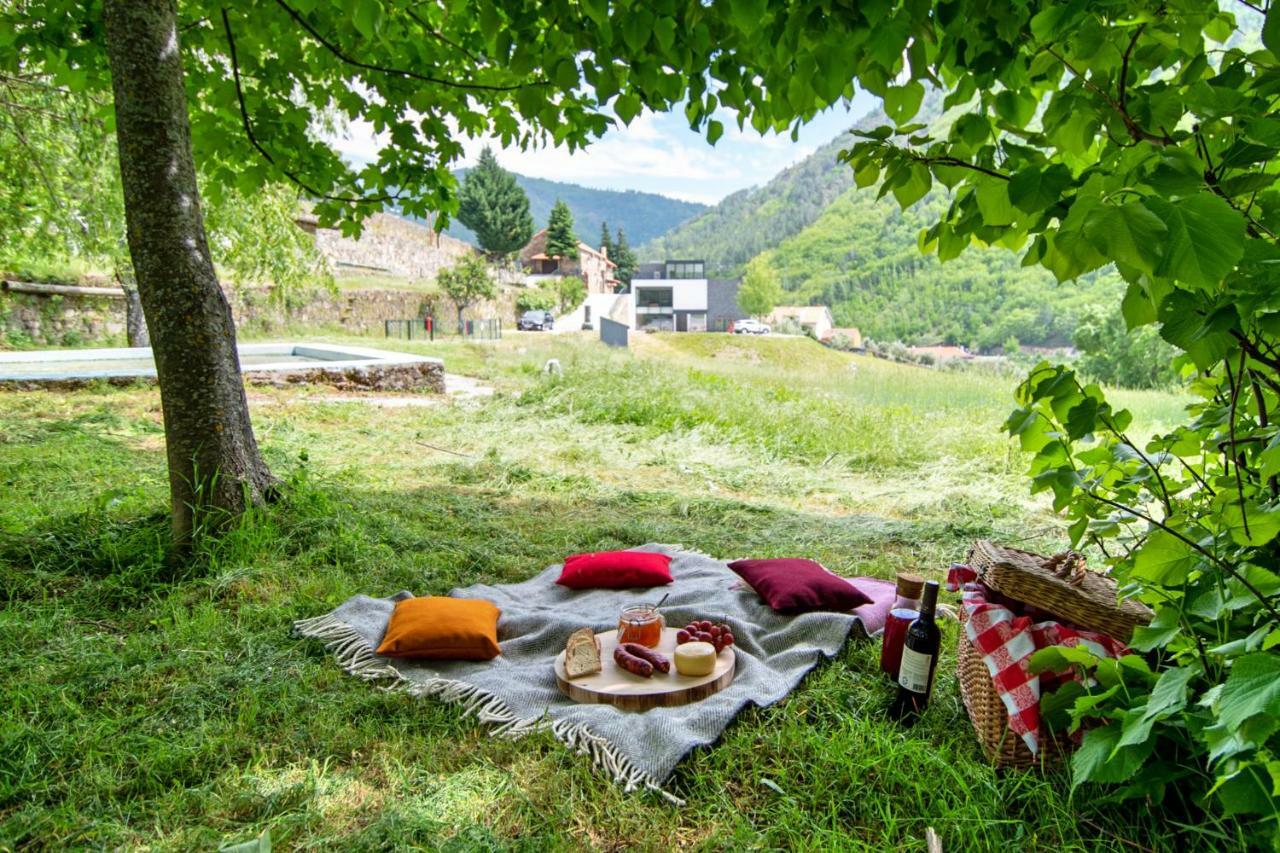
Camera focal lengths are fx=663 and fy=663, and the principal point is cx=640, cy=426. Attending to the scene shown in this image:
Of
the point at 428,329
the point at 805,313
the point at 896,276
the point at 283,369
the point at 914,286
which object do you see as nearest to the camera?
the point at 283,369

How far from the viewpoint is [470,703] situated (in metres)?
2.00

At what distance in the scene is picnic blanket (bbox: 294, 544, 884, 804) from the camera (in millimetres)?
1788

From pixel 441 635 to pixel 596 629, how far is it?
1.82ft

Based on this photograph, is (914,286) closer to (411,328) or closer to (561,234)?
(561,234)

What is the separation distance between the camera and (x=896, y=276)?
3706 centimetres

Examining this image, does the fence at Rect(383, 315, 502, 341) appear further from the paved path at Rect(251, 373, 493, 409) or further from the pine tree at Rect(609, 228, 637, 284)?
the pine tree at Rect(609, 228, 637, 284)

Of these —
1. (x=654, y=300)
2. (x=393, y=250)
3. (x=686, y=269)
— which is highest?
(x=686, y=269)

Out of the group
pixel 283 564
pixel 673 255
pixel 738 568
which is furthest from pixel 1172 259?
pixel 673 255

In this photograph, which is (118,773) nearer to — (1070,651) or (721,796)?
(721,796)

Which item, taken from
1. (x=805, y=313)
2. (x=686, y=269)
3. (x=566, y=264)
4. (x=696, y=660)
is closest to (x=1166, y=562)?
(x=696, y=660)

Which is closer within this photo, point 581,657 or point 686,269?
point 581,657

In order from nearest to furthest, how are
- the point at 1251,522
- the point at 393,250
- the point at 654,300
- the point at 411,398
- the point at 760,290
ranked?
the point at 1251,522 → the point at 411,398 → the point at 393,250 → the point at 760,290 → the point at 654,300

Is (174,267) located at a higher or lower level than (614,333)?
higher

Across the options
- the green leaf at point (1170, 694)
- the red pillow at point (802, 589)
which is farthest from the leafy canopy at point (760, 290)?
the green leaf at point (1170, 694)
